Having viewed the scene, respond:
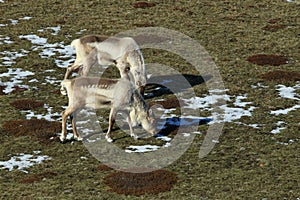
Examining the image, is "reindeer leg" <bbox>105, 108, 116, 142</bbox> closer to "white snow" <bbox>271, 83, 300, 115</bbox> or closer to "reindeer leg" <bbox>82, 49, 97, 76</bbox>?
"reindeer leg" <bbox>82, 49, 97, 76</bbox>

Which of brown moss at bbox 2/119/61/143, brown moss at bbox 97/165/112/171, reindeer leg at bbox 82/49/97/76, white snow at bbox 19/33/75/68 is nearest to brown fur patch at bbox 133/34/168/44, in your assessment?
white snow at bbox 19/33/75/68

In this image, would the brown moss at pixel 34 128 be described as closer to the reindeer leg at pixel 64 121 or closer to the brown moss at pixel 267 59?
the reindeer leg at pixel 64 121

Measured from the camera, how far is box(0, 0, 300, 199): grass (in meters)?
20.8

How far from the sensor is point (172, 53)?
3822 centimetres

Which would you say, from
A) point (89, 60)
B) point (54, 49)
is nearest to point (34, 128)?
point (89, 60)

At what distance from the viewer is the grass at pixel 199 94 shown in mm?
20828

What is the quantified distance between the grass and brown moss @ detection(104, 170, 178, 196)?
32cm

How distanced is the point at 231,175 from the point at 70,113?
25.6 feet

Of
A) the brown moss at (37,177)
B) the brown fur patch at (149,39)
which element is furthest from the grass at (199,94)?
the brown fur patch at (149,39)

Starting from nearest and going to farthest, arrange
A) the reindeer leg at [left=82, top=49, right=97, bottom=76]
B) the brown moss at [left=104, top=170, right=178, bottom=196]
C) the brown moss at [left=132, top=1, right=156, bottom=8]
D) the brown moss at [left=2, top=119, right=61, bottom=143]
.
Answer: the brown moss at [left=104, top=170, right=178, bottom=196]
the brown moss at [left=2, top=119, right=61, bottom=143]
the reindeer leg at [left=82, top=49, right=97, bottom=76]
the brown moss at [left=132, top=1, right=156, bottom=8]

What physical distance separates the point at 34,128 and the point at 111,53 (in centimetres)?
613

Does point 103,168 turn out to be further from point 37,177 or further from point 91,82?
point 91,82

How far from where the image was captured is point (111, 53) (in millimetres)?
29625

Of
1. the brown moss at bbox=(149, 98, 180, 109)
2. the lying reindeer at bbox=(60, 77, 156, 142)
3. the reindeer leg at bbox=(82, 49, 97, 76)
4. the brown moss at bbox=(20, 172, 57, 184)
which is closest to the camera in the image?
the brown moss at bbox=(20, 172, 57, 184)
